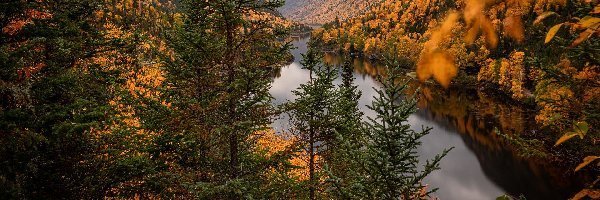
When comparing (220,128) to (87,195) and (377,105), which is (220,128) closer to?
(87,195)

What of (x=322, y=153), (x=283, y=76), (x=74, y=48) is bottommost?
(x=74, y=48)

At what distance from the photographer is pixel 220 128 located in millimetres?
9352

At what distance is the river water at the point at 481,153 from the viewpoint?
37.6 m

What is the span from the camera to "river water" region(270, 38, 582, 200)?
123 ft

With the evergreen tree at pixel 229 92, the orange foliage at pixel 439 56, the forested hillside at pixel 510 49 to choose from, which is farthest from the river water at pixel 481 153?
the orange foliage at pixel 439 56

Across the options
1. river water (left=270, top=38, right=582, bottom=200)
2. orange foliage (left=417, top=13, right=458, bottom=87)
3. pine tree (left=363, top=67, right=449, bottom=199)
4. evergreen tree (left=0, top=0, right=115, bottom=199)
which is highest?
river water (left=270, top=38, right=582, bottom=200)

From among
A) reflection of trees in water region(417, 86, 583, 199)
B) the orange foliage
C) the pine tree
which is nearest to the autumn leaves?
the orange foliage

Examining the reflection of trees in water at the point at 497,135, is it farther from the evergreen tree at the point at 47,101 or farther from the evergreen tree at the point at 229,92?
the evergreen tree at the point at 47,101

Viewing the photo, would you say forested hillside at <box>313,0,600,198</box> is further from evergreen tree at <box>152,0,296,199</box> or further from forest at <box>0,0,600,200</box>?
evergreen tree at <box>152,0,296,199</box>

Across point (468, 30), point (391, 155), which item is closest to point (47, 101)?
point (391, 155)

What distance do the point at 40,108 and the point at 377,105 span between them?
24.4ft

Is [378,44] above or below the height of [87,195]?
above

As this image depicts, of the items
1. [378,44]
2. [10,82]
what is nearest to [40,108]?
[10,82]

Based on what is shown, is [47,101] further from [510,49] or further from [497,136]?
[510,49]
